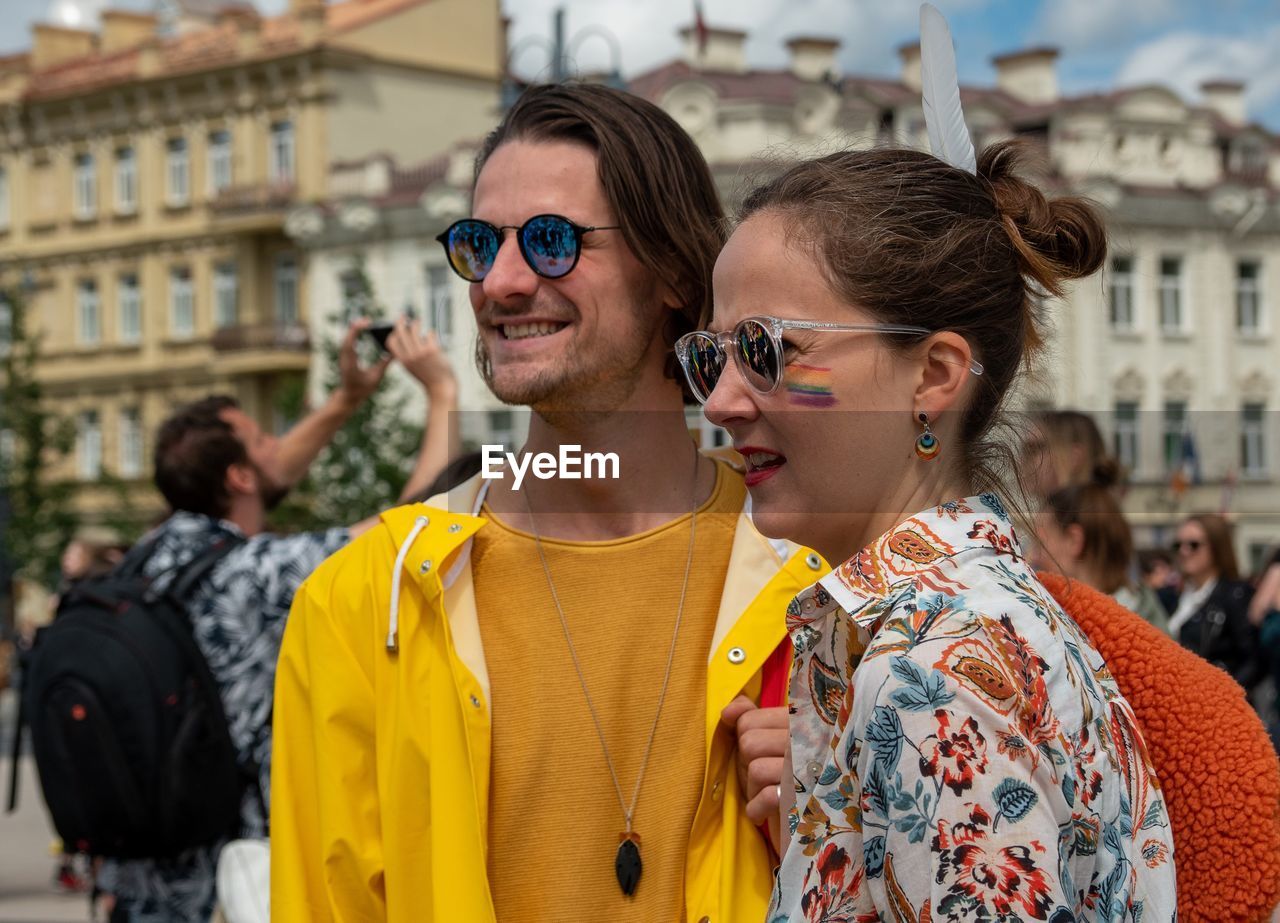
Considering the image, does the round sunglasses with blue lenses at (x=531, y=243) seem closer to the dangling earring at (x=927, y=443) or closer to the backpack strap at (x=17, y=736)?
the dangling earring at (x=927, y=443)

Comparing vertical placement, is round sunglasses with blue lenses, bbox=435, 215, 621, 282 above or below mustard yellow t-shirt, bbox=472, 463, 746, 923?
above

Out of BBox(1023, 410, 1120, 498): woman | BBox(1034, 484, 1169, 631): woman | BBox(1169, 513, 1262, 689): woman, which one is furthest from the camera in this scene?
BBox(1169, 513, 1262, 689): woman

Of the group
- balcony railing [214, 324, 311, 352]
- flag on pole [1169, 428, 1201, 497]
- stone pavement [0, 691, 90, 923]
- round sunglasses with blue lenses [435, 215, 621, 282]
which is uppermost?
balcony railing [214, 324, 311, 352]

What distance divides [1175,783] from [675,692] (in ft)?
3.07

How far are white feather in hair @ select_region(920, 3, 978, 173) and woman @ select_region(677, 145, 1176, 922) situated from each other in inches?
1.4

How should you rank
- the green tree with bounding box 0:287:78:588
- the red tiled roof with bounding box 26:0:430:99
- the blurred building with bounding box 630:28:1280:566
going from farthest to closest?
the red tiled roof with bounding box 26:0:430:99
the blurred building with bounding box 630:28:1280:566
the green tree with bounding box 0:287:78:588

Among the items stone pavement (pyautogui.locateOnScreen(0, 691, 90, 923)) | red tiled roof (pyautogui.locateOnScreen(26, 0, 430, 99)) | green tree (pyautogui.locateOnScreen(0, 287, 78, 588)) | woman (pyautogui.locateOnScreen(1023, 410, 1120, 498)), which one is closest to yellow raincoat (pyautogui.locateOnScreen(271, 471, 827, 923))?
woman (pyautogui.locateOnScreen(1023, 410, 1120, 498))

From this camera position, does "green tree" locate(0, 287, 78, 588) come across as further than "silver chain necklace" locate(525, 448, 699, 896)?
Yes

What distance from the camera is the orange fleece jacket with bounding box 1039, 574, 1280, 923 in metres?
1.89

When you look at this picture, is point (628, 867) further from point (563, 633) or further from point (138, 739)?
point (138, 739)

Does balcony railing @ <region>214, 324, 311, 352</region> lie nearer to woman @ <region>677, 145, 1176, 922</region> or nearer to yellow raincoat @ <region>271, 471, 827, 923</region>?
yellow raincoat @ <region>271, 471, 827, 923</region>

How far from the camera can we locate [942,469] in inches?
78.0

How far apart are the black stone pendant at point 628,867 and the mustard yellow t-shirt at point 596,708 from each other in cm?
2

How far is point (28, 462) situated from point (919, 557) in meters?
30.3
